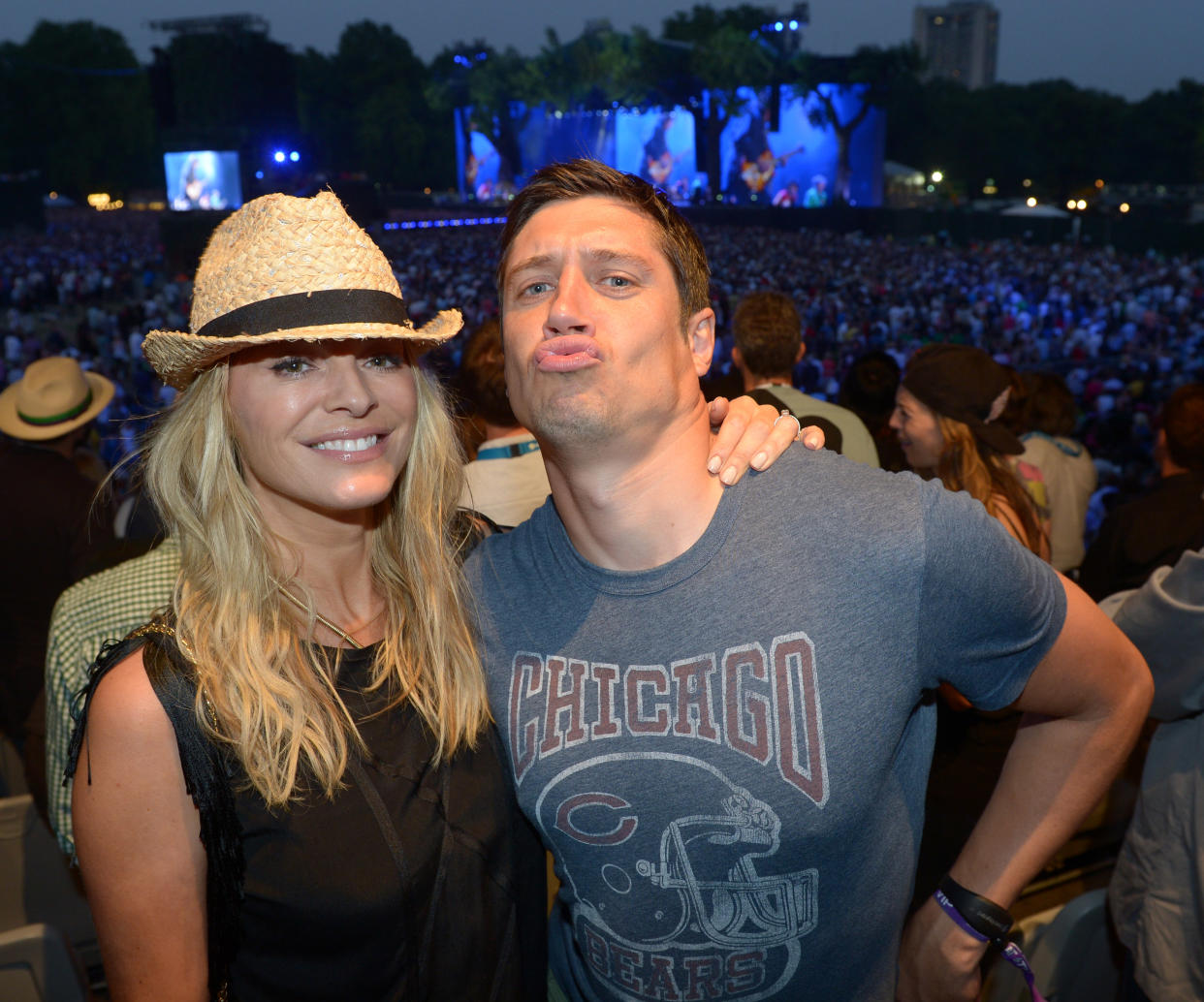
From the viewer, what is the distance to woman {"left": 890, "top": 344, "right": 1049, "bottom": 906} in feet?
9.07

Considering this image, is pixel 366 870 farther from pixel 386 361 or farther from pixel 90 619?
pixel 90 619

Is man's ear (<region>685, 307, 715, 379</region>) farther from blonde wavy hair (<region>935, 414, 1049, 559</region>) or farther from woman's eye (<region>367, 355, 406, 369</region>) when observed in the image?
blonde wavy hair (<region>935, 414, 1049, 559</region>)

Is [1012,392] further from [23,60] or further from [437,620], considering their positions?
[23,60]

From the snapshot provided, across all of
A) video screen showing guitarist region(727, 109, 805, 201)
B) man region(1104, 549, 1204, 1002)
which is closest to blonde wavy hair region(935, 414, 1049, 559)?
man region(1104, 549, 1204, 1002)

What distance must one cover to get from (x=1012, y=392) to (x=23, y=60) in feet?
159

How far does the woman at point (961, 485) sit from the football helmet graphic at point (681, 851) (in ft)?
4.21

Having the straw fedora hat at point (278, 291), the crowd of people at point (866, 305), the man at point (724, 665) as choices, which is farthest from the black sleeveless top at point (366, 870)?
the crowd of people at point (866, 305)

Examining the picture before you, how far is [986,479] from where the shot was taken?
300 cm

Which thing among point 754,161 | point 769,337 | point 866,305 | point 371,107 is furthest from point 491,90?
point 769,337

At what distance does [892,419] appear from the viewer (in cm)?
344

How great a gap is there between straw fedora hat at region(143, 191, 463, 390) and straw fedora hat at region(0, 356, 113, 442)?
8.84 ft

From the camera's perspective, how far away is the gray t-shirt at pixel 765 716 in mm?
1390

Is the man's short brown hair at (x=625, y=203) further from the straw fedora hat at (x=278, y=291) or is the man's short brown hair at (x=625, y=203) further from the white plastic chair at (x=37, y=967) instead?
the white plastic chair at (x=37, y=967)

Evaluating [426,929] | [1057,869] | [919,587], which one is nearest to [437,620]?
[426,929]
